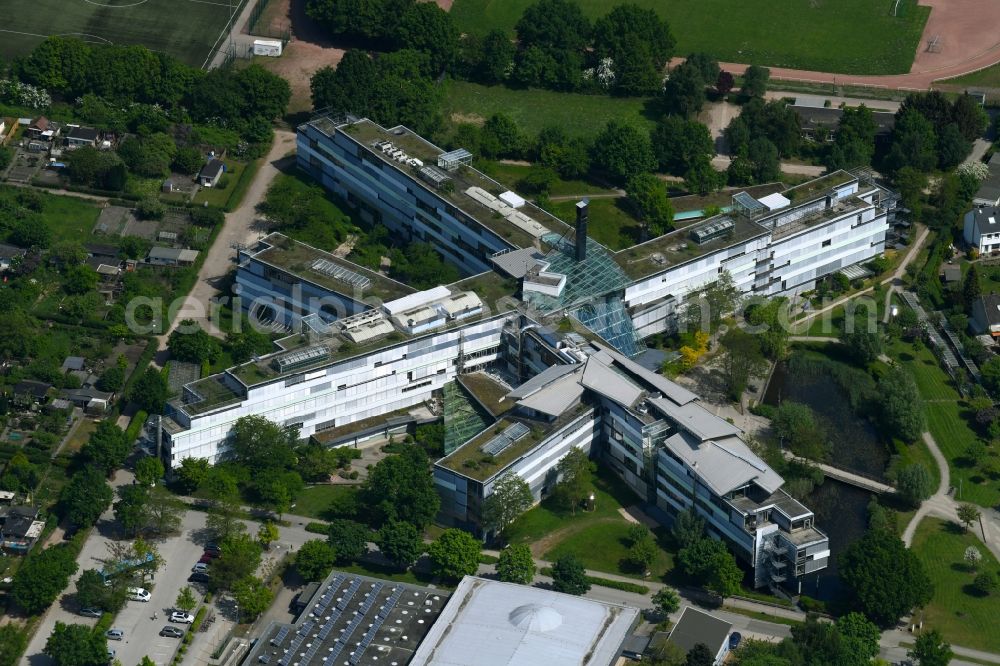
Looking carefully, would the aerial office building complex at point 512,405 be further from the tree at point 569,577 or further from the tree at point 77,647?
the tree at point 77,647

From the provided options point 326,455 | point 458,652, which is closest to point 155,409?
point 326,455

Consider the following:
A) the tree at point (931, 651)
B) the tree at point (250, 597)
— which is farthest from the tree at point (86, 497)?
the tree at point (931, 651)

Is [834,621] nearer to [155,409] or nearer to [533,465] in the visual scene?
[533,465]

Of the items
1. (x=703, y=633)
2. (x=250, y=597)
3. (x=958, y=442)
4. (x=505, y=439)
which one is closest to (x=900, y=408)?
(x=958, y=442)

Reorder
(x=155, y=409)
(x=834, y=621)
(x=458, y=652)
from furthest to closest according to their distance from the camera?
1. (x=155, y=409)
2. (x=834, y=621)
3. (x=458, y=652)

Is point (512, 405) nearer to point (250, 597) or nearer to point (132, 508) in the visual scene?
point (250, 597)

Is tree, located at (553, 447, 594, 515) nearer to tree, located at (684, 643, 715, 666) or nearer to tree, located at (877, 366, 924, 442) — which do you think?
tree, located at (684, 643, 715, 666)
